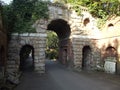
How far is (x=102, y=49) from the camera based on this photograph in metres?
19.6

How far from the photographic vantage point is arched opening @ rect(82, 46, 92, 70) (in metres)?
20.4

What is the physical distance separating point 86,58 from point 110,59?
10.1 feet

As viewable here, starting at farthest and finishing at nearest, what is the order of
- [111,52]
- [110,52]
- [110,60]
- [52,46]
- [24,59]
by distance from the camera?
[52,46]
[24,59]
[110,52]
[111,52]
[110,60]

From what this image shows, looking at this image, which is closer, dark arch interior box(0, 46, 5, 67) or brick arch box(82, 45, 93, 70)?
dark arch interior box(0, 46, 5, 67)

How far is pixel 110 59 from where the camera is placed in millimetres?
18484

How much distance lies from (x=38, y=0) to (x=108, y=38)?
720cm

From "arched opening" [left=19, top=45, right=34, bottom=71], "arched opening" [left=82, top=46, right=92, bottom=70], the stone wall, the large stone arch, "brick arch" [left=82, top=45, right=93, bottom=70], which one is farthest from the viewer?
"arched opening" [left=82, top=46, right=92, bottom=70]

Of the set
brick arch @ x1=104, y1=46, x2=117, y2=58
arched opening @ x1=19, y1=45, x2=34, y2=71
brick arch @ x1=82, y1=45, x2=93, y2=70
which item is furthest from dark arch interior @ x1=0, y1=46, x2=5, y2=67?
brick arch @ x1=104, y1=46, x2=117, y2=58

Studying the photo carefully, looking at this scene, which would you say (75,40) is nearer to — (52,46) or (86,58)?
(86,58)

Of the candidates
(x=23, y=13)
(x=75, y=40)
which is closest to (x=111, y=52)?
(x=75, y=40)

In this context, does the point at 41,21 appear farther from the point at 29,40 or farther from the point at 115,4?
the point at 115,4

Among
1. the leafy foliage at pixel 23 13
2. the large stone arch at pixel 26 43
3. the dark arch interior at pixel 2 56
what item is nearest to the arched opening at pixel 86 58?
the large stone arch at pixel 26 43

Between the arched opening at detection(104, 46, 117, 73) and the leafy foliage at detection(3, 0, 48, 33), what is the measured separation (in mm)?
6625

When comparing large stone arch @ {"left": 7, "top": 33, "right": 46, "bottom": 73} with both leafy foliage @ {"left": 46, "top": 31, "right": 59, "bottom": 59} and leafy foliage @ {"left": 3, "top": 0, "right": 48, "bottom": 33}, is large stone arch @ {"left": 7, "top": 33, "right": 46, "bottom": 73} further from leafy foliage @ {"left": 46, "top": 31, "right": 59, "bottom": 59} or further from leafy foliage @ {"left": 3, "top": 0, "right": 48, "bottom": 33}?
leafy foliage @ {"left": 46, "top": 31, "right": 59, "bottom": 59}
